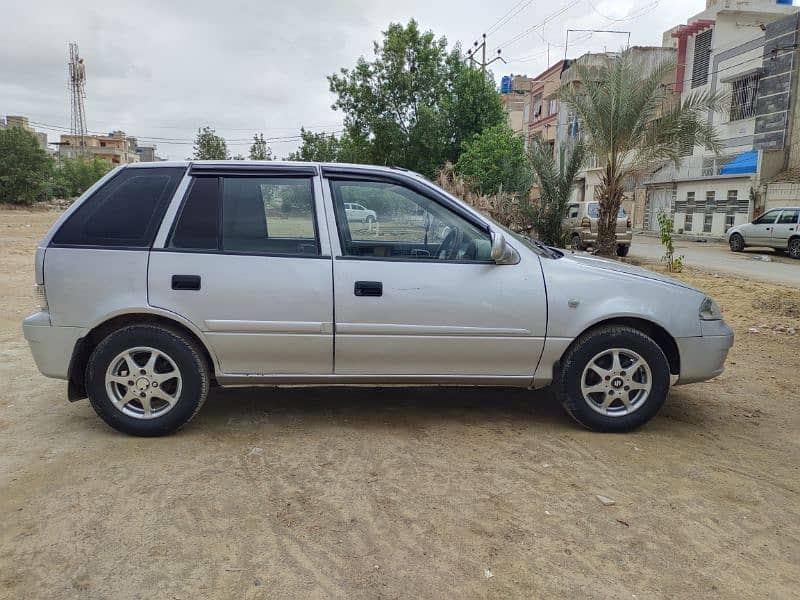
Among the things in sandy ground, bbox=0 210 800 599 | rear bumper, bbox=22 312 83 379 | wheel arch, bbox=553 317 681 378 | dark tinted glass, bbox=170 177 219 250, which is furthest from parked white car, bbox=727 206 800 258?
rear bumper, bbox=22 312 83 379

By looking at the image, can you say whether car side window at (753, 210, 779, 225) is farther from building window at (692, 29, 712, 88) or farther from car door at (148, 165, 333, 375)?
car door at (148, 165, 333, 375)

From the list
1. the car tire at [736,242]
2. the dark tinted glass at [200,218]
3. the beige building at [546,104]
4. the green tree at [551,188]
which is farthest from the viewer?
the beige building at [546,104]

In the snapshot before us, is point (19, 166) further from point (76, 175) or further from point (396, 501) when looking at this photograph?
point (396, 501)

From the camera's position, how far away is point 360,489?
11.4 feet

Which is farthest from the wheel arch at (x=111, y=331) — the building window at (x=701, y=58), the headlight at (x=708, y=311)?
the building window at (x=701, y=58)

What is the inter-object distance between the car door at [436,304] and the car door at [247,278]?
15 cm

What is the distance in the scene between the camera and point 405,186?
4375 mm

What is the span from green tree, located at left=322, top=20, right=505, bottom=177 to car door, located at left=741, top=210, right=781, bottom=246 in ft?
42.2

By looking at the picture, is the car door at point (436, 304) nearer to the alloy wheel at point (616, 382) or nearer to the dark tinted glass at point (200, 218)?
the alloy wheel at point (616, 382)

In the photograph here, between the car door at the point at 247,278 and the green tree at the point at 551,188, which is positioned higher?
the green tree at the point at 551,188

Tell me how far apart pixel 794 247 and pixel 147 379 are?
22335mm

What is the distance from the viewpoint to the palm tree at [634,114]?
1421 cm

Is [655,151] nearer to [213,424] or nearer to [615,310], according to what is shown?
[615,310]

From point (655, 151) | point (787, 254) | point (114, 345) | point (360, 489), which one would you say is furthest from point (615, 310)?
point (787, 254)
